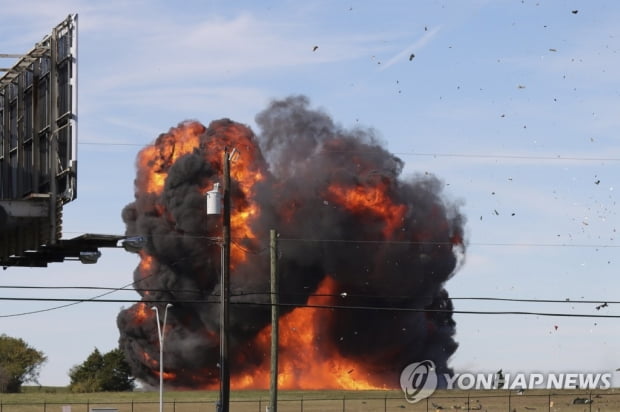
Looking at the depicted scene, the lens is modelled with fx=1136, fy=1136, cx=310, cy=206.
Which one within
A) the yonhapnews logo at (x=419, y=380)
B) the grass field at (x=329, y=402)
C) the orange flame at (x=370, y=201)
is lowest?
the grass field at (x=329, y=402)

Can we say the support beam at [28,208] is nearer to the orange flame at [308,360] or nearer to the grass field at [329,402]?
the grass field at [329,402]

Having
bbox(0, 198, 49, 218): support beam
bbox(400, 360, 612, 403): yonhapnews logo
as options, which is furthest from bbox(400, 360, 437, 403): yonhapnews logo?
bbox(0, 198, 49, 218): support beam

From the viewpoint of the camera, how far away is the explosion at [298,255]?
348 feet

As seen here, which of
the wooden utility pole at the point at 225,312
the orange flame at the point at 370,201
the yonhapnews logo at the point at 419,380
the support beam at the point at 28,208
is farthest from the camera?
the orange flame at the point at 370,201

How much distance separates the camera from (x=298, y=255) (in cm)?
10838

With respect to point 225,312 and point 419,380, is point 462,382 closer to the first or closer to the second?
point 419,380

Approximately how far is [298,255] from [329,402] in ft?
67.3

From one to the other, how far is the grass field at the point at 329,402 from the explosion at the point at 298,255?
5958 millimetres

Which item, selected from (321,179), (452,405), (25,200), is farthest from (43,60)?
(321,179)

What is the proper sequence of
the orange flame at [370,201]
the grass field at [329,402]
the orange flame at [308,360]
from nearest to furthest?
1. the grass field at [329,402]
2. the orange flame at [370,201]
3. the orange flame at [308,360]

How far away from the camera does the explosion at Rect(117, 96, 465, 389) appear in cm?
10619

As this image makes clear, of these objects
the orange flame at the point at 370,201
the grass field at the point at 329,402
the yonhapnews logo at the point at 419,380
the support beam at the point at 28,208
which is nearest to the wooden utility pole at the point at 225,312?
the support beam at the point at 28,208

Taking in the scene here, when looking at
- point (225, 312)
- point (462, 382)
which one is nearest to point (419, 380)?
point (462, 382)

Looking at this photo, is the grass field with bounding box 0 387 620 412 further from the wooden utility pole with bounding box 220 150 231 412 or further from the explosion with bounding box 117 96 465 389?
the wooden utility pole with bounding box 220 150 231 412
